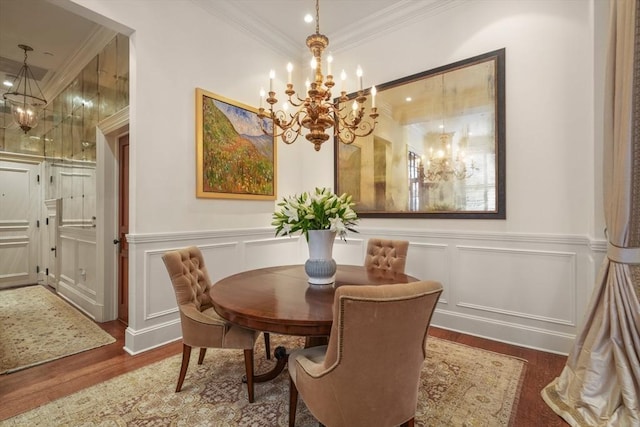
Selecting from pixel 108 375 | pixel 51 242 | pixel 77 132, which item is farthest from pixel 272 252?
pixel 51 242

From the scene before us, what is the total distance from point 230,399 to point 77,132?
13.7 ft

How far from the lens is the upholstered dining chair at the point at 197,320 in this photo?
186cm

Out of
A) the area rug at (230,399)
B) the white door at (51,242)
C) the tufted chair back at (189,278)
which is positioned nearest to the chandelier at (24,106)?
the white door at (51,242)

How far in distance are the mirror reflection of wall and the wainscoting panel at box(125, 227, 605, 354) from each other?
4.80 feet

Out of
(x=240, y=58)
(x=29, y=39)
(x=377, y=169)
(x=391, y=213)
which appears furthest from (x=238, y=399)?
(x=29, y=39)

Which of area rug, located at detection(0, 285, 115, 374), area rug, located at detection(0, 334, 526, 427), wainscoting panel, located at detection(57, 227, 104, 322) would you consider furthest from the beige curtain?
wainscoting panel, located at detection(57, 227, 104, 322)

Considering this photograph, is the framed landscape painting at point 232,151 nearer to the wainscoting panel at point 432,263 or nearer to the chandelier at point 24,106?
the wainscoting panel at point 432,263

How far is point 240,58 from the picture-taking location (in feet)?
11.6

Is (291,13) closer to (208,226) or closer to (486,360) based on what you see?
(208,226)

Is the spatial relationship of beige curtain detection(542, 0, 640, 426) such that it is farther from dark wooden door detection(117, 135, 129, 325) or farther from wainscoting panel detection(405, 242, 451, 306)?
dark wooden door detection(117, 135, 129, 325)

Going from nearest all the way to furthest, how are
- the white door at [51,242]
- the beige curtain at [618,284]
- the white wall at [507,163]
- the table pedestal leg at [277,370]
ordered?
1. the beige curtain at [618,284]
2. the table pedestal leg at [277,370]
3. the white wall at [507,163]
4. the white door at [51,242]

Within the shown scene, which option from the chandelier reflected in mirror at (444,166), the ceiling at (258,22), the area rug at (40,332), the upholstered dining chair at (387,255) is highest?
A: the ceiling at (258,22)

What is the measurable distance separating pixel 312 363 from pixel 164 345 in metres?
2.01

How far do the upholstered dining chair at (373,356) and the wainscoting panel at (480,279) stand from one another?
6.21 ft
